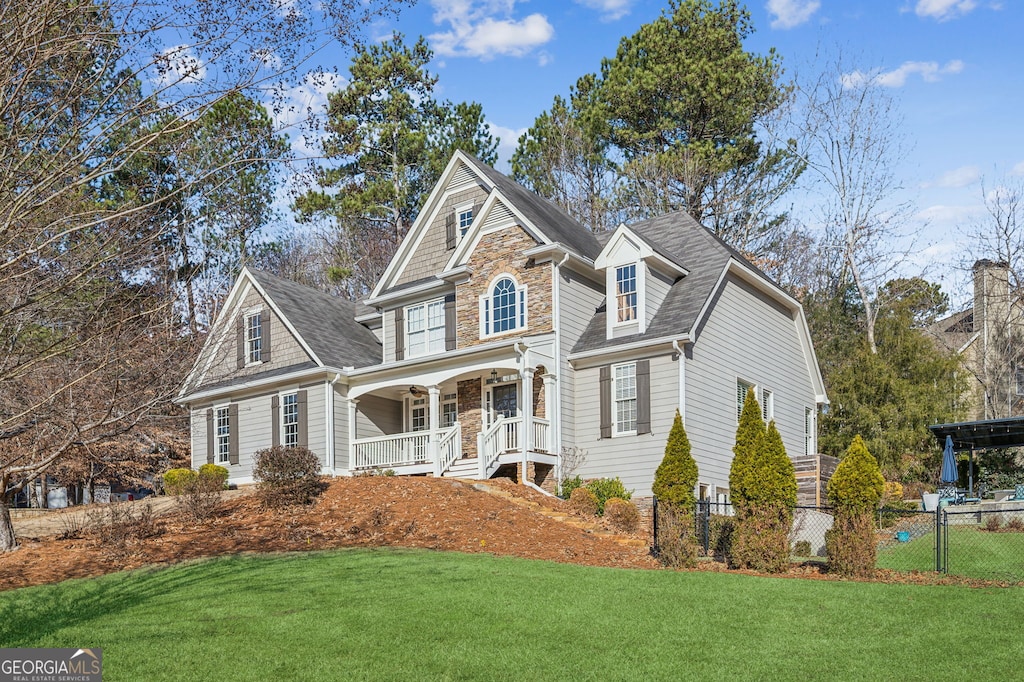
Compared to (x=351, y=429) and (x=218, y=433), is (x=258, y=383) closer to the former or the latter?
(x=218, y=433)

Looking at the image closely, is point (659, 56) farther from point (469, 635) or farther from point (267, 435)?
point (469, 635)

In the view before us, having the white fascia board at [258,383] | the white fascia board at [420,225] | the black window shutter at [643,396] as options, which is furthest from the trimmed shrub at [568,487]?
the white fascia board at [420,225]

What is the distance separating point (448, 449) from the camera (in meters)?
21.7

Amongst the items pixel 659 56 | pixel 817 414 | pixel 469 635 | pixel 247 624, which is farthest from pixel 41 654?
pixel 659 56

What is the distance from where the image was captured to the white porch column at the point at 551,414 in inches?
823

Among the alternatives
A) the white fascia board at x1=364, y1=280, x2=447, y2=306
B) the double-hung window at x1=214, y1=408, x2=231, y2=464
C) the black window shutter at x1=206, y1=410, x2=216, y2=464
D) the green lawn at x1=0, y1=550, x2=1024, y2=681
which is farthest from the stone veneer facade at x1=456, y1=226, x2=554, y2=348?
the green lawn at x1=0, y1=550, x2=1024, y2=681

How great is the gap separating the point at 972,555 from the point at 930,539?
7.49 feet

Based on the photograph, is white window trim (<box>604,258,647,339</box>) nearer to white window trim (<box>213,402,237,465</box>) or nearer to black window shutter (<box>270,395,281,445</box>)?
black window shutter (<box>270,395,281,445</box>)

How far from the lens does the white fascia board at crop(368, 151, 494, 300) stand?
2534 cm

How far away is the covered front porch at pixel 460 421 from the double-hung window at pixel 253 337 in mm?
4020

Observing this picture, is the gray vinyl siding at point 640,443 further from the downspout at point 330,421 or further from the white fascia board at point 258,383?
the white fascia board at point 258,383

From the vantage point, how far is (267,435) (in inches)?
1008

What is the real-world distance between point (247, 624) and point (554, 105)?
32052mm

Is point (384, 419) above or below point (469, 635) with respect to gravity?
above
